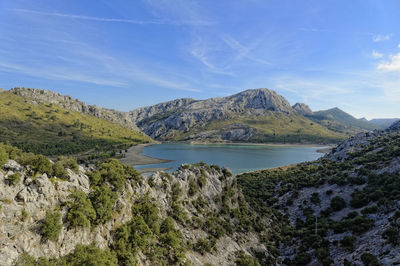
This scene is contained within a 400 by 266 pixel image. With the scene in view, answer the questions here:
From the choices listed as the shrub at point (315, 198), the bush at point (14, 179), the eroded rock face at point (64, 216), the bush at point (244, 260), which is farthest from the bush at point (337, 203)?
the bush at point (14, 179)

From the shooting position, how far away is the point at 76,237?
1742 cm

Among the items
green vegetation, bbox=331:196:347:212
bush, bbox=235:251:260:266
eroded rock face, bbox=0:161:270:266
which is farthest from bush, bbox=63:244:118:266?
green vegetation, bbox=331:196:347:212

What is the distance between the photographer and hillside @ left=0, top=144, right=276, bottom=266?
15392 mm

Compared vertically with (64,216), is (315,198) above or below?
→ below

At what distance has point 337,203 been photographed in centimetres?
4941

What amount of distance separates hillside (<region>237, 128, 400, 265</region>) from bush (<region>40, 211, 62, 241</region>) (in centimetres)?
3394

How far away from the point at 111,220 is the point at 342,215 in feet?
161

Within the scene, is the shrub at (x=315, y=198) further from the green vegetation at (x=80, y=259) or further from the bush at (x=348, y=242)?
the green vegetation at (x=80, y=259)

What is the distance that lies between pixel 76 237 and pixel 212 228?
67.8ft

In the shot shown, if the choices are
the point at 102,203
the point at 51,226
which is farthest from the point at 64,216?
the point at 102,203

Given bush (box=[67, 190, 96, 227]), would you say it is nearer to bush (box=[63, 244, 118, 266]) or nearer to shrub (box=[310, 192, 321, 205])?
bush (box=[63, 244, 118, 266])

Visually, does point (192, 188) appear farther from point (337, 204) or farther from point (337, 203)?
point (337, 203)

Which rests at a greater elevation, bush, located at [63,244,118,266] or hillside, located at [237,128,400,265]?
bush, located at [63,244,118,266]

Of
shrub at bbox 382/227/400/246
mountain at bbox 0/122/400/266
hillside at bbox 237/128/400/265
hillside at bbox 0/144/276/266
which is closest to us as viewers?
hillside at bbox 0/144/276/266
